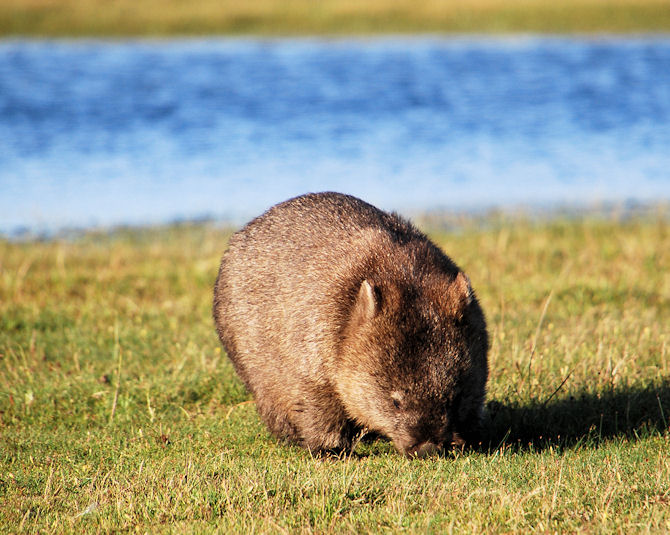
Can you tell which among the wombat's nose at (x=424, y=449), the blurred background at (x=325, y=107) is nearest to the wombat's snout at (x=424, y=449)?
the wombat's nose at (x=424, y=449)

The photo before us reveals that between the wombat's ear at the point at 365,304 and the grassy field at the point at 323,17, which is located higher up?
the grassy field at the point at 323,17

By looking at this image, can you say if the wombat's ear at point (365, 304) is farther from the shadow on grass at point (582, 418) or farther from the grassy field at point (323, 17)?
the grassy field at point (323, 17)

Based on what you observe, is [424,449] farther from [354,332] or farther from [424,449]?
[354,332]

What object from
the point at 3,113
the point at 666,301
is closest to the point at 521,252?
the point at 666,301

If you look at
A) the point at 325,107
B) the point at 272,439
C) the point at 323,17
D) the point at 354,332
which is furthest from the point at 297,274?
the point at 323,17

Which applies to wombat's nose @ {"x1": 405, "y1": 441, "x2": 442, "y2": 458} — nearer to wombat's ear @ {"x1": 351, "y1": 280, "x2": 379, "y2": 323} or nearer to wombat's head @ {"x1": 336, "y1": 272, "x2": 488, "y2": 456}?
wombat's head @ {"x1": 336, "y1": 272, "x2": 488, "y2": 456}

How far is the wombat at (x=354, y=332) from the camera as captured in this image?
14.4 ft

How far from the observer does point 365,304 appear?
177 inches

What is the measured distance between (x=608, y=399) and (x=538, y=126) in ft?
46.3

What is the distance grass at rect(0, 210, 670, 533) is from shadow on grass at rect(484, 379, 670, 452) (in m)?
0.01

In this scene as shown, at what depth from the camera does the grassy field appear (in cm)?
3144

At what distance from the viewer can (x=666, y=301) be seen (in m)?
7.97

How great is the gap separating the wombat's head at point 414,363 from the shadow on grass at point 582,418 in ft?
2.38

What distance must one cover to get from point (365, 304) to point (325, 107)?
16.6 meters
